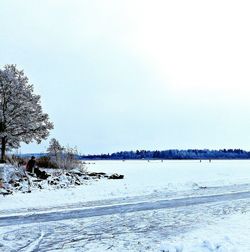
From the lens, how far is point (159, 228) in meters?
11.1

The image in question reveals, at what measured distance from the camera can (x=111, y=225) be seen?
11672 millimetres

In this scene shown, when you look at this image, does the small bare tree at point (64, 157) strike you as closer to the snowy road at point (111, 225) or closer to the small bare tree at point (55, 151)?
the small bare tree at point (55, 151)

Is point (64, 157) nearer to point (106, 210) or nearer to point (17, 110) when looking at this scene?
point (17, 110)

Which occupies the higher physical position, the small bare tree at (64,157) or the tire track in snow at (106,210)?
the small bare tree at (64,157)

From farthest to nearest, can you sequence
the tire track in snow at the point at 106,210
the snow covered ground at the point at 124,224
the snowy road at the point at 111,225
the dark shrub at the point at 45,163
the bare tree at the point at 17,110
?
the bare tree at the point at 17,110 < the dark shrub at the point at 45,163 < the tire track in snow at the point at 106,210 < the snowy road at the point at 111,225 < the snow covered ground at the point at 124,224

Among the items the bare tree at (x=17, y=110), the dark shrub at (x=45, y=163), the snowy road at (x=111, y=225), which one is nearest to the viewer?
the snowy road at (x=111, y=225)

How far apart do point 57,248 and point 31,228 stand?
9.17 ft

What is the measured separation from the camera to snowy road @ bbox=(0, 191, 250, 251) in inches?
358

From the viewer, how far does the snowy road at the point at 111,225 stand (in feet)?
29.8

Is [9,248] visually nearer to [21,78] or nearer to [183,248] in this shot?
[183,248]

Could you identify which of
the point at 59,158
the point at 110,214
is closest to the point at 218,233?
the point at 110,214

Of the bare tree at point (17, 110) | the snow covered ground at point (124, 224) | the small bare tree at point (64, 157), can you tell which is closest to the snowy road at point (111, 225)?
the snow covered ground at point (124, 224)

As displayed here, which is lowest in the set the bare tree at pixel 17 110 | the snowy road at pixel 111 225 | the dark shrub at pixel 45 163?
the snowy road at pixel 111 225

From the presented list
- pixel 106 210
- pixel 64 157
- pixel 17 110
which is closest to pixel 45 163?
pixel 64 157
